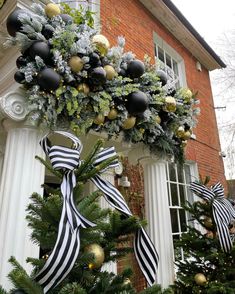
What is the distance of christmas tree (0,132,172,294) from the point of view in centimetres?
113

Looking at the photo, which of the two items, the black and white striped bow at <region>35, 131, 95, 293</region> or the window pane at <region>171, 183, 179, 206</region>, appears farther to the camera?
the window pane at <region>171, 183, 179, 206</region>

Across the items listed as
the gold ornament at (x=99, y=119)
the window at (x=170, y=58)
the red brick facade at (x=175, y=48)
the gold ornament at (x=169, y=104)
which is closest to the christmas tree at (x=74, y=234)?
the gold ornament at (x=99, y=119)

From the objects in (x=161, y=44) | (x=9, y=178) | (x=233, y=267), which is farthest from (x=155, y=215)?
(x=161, y=44)

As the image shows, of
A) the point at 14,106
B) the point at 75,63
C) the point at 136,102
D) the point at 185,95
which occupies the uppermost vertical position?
the point at 185,95

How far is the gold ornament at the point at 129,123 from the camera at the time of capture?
2.67 metres

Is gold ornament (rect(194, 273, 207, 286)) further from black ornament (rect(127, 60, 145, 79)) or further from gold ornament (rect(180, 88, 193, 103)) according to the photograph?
black ornament (rect(127, 60, 145, 79))

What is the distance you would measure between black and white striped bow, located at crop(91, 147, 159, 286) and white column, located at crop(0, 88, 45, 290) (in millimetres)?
795

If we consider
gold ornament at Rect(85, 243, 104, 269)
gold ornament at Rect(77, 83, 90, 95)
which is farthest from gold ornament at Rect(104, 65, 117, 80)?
gold ornament at Rect(85, 243, 104, 269)

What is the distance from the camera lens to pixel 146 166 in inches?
141

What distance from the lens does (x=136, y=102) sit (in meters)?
2.58

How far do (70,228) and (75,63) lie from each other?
60.1 inches

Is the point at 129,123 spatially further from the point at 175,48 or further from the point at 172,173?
the point at 175,48

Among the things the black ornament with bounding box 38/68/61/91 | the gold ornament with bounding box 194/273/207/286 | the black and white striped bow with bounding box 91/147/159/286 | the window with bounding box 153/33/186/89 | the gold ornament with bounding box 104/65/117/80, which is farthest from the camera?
the window with bounding box 153/33/186/89

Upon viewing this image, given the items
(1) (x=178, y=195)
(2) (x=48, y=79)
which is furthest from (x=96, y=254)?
(1) (x=178, y=195)
